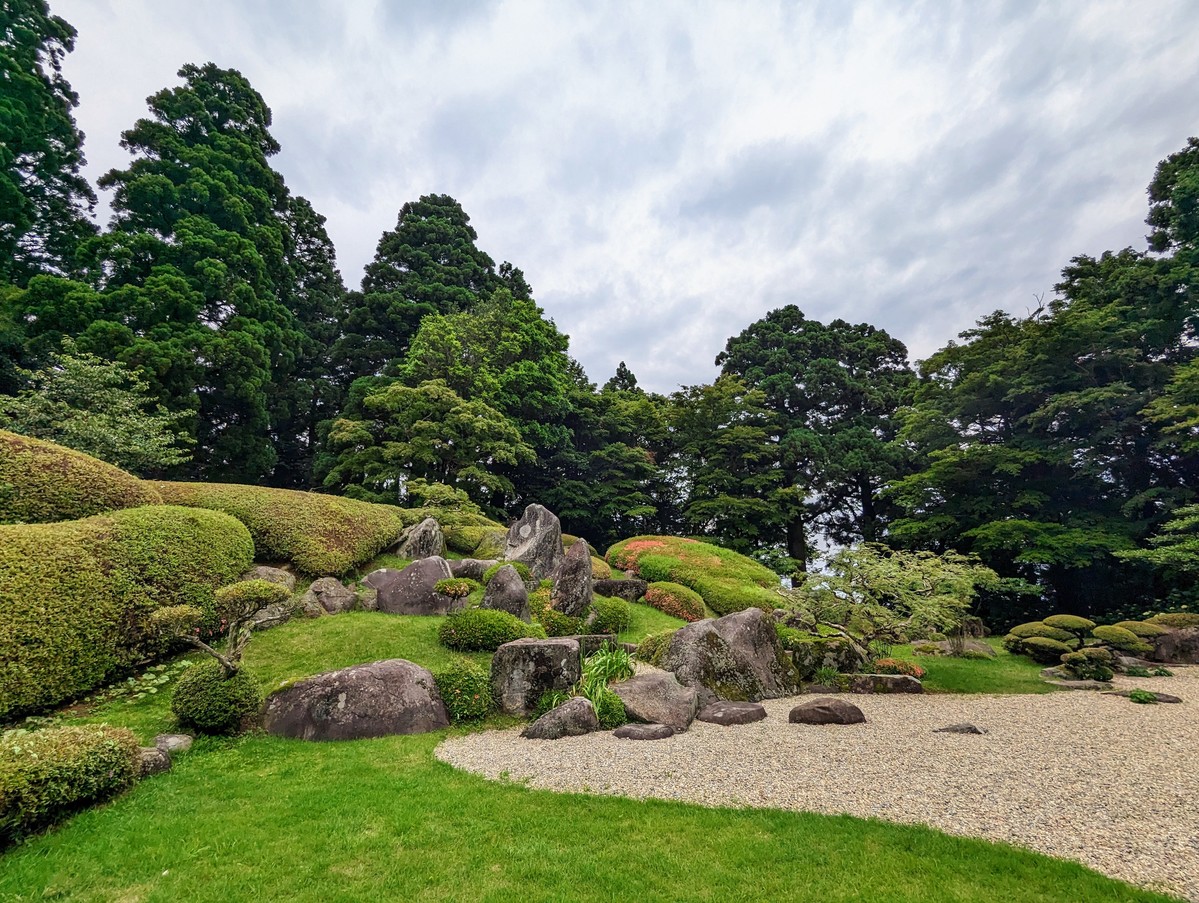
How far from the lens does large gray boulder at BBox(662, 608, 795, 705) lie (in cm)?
846

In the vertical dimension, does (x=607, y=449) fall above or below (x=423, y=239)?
below

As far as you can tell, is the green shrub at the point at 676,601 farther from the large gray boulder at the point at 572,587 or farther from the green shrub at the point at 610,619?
the large gray boulder at the point at 572,587

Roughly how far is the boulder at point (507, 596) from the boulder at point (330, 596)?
278 centimetres

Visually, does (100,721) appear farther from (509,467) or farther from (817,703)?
(509,467)

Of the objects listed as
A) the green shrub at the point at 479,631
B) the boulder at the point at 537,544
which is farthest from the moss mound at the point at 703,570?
the green shrub at the point at 479,631

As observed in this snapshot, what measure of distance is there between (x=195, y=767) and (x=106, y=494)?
17.7 feet

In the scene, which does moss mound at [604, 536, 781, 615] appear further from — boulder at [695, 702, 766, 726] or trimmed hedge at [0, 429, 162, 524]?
trimmed hedge at [0, 429, 162, 524]

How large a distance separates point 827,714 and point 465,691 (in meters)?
5.20

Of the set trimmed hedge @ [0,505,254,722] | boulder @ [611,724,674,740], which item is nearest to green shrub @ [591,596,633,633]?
boulder @ [611,724,674,740]

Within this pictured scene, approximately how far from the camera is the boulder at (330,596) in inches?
392

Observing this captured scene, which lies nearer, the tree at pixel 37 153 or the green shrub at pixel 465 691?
the green shrub at pixel 465 691

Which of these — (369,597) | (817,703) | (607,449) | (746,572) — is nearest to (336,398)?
(607,449)

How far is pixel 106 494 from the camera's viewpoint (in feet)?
26.1

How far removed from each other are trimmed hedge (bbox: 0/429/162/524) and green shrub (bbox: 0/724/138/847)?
4456 mm
